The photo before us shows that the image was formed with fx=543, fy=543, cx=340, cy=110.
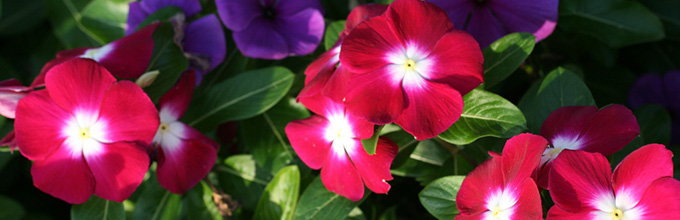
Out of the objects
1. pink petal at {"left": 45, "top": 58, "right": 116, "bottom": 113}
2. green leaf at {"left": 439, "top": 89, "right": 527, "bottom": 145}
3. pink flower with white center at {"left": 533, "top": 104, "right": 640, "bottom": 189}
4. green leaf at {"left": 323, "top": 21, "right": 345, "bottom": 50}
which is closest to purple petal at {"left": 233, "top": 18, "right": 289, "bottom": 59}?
green leaf at {"left": 323, "top": 21, "right": 345, "bottom": 50}

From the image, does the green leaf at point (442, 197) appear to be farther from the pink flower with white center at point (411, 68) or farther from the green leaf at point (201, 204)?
the green leaf at point (201, 204)

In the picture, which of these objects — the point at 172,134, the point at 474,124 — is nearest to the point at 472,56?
the point at 474,124

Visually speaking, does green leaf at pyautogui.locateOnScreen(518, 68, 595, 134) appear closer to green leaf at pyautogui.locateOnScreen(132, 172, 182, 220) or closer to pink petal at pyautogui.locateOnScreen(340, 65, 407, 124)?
pink petal at pyautogui.locateOnScreen(340, 65, 407, 124)

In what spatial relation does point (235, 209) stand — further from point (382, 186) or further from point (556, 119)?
point (556, 119)

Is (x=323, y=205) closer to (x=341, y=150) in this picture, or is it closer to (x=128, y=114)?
(x=341, y=150)

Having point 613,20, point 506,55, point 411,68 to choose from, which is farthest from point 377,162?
point 613,20
